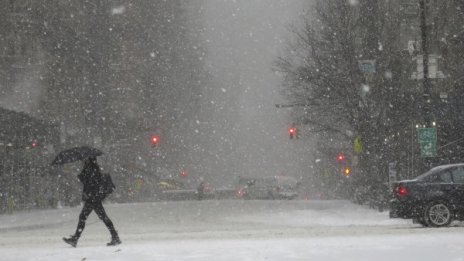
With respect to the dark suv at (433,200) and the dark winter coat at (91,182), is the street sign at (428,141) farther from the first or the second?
the dark winter coat at (91,182)

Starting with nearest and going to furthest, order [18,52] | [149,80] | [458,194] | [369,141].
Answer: [458,194]
[369,141]
[18,52]
[149,80]

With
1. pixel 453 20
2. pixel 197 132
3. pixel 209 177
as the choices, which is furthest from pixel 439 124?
pixel 209 177

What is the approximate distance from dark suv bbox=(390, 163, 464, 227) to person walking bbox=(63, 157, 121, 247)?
7.23 metres

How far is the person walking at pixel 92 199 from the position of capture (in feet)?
44.5

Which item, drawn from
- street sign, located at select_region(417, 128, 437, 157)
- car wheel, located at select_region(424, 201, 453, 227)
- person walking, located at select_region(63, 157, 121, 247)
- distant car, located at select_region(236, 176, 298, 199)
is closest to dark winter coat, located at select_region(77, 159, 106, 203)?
person walking, located at select_region(63, 157, 121, 247)

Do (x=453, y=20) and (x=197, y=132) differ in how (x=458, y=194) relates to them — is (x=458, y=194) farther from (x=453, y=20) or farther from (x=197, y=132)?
(x=197, y=132)

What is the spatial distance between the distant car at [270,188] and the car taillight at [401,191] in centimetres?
3315

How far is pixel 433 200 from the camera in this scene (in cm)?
1730

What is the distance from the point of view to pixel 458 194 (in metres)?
17.3

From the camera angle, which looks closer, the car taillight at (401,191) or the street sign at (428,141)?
the car taillight at (401,191)

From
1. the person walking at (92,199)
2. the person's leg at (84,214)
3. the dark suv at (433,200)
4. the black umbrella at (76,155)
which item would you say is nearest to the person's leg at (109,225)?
the person walking at (92,199)

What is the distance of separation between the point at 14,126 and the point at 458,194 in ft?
62.5

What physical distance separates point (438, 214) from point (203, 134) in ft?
203

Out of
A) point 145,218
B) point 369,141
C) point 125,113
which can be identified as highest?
point 125,113
